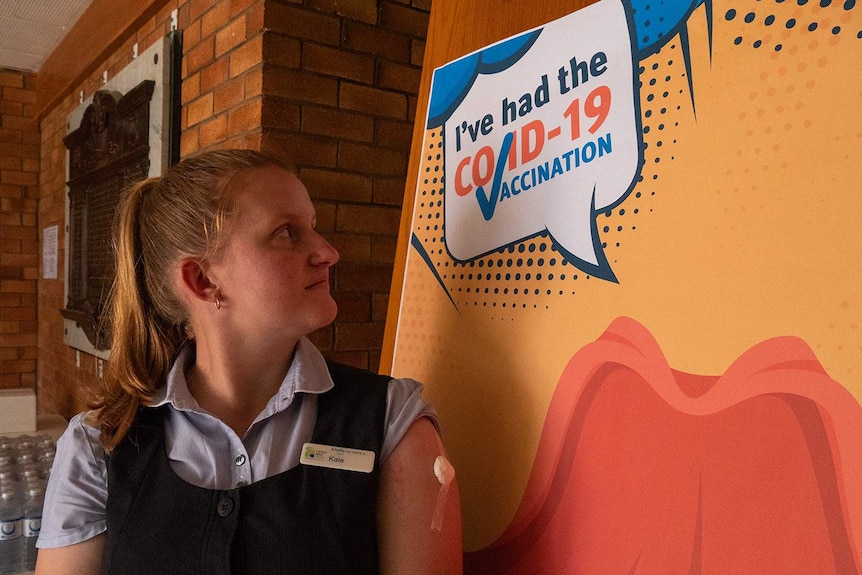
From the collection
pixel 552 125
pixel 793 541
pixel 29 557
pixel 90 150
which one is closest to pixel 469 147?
pixel 552 125

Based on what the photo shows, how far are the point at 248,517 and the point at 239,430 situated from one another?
0.20m

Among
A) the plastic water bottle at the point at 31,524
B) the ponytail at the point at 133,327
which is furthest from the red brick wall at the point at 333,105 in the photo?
the plastic water bottle at the point at 31,524

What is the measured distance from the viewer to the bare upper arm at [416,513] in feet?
3.40

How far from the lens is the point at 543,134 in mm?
1064

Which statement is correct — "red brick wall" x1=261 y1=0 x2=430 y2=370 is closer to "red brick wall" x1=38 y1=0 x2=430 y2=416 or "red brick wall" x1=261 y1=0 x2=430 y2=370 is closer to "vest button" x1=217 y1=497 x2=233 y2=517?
"red brick wall" x1=38 y1=0 x2=430 y2=416

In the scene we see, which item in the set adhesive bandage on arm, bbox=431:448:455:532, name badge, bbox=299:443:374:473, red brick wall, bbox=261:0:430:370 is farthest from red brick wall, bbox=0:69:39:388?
adhesive bandage on arm, bbox=431:448:455:532

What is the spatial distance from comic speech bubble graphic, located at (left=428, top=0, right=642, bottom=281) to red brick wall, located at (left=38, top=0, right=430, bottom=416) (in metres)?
0.78

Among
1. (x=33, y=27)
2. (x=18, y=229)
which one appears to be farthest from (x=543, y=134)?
(x=18, y=229)

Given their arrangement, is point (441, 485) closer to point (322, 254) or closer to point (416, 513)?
point (416, 513)

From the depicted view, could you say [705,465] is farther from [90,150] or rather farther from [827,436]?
[90,150]

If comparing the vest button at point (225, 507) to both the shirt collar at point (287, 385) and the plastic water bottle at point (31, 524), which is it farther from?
the plastic water bottle at point (31, 524)

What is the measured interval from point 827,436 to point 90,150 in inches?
139

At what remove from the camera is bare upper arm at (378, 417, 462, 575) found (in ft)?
3.40

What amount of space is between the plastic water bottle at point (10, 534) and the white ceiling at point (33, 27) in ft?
8.37
